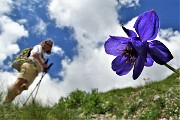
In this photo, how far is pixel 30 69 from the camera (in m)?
9.12

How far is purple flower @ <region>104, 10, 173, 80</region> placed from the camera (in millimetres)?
1110

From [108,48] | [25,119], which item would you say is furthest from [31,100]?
[108,48]

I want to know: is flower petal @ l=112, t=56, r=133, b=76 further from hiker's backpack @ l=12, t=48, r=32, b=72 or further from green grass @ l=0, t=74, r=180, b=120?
hiker's backpack @ l=12, t=48, r=32, b=72

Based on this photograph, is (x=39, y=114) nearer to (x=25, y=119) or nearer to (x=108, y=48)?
(x=25, y=119)

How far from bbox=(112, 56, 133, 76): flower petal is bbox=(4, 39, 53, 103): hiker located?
25.3 ft

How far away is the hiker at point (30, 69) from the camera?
29.4ft

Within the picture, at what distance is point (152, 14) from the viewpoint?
1.13 m

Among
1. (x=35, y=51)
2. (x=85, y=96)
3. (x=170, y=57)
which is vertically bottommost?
(x=170, y=57)

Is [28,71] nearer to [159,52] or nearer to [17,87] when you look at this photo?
[17,87]

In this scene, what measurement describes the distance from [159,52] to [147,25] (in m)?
0.08

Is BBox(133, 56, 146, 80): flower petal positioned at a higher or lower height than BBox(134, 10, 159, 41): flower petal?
lower

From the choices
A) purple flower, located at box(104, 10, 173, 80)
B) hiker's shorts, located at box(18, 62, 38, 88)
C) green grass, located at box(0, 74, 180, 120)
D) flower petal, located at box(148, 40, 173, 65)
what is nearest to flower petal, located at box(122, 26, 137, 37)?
purple flower, located at box(104, 10, 173, 80)

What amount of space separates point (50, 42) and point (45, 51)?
25 cm

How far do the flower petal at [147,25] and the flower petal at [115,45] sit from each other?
8 cm
